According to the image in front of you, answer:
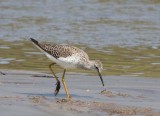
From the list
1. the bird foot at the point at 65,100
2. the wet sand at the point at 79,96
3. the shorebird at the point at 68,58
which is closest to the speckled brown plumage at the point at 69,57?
the shorebird at the point at 68,58

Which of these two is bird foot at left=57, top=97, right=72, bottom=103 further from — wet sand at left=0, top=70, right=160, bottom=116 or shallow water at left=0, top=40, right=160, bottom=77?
shallow water at left=0, top=40, right=160, bottom=77

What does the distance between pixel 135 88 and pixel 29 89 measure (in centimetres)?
200

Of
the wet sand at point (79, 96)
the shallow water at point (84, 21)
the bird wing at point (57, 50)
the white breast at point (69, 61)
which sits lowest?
the shallow water at point (84, 21)

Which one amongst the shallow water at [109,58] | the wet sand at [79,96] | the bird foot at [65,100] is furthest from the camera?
the shallow water at [109,58]

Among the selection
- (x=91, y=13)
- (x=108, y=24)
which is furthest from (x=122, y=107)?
(x=91, y=13)

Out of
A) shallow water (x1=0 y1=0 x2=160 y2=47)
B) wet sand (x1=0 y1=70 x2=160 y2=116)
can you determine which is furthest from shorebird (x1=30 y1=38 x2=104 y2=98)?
shallow water (x1=0 y1=0 x2=160 y2=47)

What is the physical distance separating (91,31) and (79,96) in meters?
9.36

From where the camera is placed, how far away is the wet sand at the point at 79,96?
898 cm

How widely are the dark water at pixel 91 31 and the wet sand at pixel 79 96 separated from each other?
1.05 meters

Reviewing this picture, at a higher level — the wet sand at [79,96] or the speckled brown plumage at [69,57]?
the speckled brown plumage at [69,57]

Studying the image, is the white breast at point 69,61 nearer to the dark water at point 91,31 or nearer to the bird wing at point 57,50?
the bird wing at point 57,50

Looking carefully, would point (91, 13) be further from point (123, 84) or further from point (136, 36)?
A: point (123, 84)

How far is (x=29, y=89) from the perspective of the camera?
1074cm

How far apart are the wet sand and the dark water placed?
105cm
